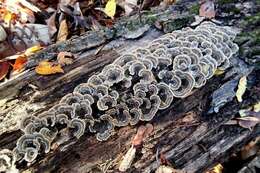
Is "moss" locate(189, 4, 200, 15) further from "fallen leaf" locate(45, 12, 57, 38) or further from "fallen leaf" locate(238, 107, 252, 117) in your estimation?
"fallen leaf" locate(45, 12, 57, 38)

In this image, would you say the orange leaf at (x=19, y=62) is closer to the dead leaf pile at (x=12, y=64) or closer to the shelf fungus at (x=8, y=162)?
the dead leaf pile at (x=12, y=64)

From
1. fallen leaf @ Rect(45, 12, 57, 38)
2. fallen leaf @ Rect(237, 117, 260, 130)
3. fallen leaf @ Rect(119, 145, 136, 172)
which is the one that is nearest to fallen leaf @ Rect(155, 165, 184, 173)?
fallen leaf @ Rect(119, 145, 136, 172)

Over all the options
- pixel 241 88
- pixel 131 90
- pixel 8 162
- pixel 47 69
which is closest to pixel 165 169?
pixel 131 90

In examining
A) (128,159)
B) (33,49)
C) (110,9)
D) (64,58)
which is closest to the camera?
(128,159)

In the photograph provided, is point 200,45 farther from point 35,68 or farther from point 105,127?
point 35,68

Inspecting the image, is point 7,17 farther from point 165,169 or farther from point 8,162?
point 165,169

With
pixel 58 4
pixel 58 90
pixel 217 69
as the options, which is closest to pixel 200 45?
pixel 217 69

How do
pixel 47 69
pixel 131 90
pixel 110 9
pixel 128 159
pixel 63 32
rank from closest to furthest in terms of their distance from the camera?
pixel 128 159 < pixel 131 90 < pixel 47 69 < pixel 63 32 < pixel 110 9
